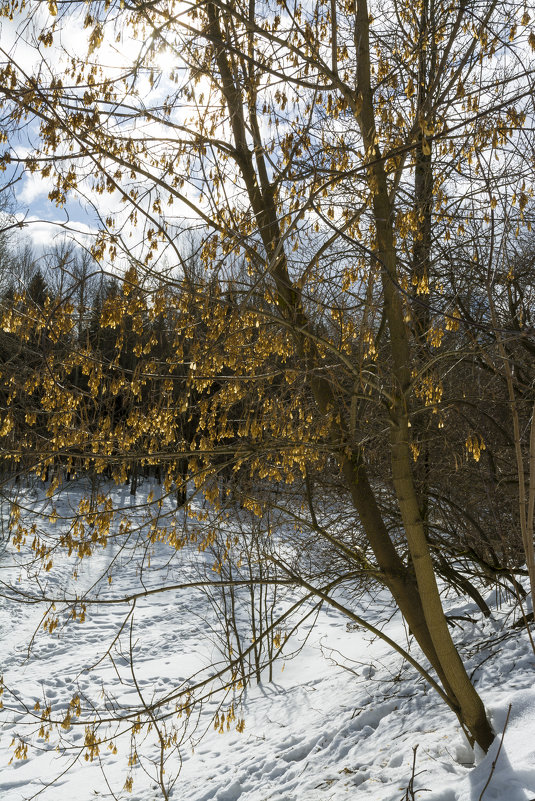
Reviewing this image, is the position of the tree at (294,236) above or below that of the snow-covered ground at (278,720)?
above

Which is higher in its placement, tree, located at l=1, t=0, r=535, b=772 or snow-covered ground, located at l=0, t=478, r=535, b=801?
tree, located at l=1, t=0, r=535, b=772

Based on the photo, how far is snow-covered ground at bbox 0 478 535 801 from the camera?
391 centimetres

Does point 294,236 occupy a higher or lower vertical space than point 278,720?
higher

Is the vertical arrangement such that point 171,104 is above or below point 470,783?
above

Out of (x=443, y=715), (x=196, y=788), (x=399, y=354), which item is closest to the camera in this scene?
(x=399, y=354)

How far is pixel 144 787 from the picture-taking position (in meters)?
6.78

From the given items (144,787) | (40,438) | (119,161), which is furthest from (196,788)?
(119,161)

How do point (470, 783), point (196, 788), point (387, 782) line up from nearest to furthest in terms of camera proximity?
point (470, 783) < point (387, 782) < point (196, 788)

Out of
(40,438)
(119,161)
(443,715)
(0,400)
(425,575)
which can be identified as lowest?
(443,715)

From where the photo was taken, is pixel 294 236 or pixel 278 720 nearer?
pixel 294 236

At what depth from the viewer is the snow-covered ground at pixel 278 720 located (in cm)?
391

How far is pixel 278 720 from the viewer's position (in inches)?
295

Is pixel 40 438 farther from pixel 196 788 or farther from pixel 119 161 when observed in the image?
pixel 196 788

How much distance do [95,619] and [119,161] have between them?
11.4 metres
